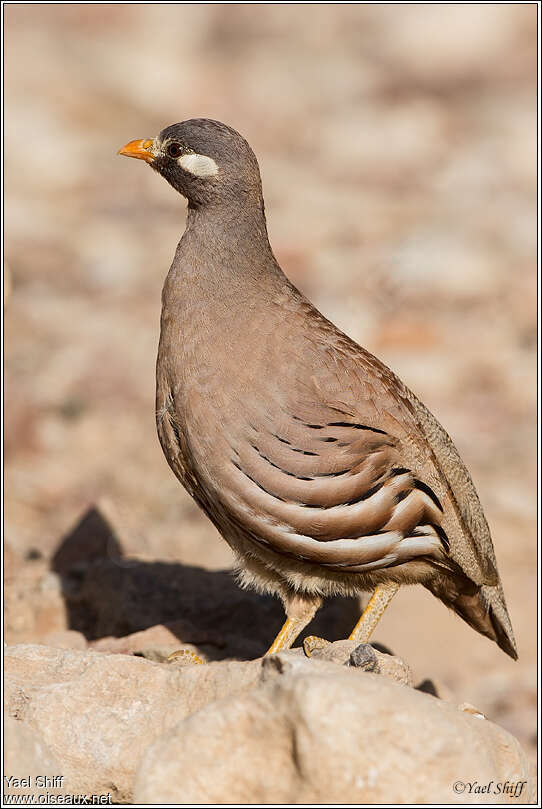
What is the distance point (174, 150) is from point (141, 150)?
0.31 meters

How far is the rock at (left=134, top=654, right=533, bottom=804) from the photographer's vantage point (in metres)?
3.71

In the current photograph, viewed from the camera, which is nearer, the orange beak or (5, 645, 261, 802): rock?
(5, 645, 261, 802): rock

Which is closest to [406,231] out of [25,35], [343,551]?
[25,35]

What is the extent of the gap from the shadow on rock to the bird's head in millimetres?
2809

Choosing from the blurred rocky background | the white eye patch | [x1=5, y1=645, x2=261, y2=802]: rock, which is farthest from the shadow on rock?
the white eye patch

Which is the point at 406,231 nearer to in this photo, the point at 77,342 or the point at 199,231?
the point at 77,342

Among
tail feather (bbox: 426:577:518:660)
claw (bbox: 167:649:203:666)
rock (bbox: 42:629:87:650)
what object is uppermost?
tail feather (bbox: 426:577:518:660)

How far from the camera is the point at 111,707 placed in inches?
189

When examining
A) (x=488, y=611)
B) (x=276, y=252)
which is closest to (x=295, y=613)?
(x=488, y=611)

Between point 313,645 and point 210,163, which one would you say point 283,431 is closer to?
point 313,645

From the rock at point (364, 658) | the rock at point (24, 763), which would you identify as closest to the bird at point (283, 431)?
the rock at point (364, 658)

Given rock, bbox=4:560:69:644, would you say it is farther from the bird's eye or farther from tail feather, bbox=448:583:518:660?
the bird's eye

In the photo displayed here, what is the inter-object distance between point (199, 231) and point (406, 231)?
1211 centimetres

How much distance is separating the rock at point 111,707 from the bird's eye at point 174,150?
3.07 m
